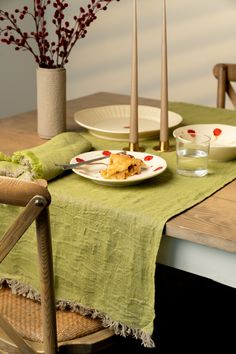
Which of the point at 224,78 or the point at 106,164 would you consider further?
the point at 224,78

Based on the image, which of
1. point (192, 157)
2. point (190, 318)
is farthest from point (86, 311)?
point (190, 318)

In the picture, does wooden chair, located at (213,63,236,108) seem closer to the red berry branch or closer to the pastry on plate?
the red berry branch

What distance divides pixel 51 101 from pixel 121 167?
0.44 meters

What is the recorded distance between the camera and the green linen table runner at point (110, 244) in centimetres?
122

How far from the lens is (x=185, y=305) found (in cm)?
214

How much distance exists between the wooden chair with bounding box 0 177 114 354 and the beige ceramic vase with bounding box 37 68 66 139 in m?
0.48

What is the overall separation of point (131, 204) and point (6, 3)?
2.58 meters

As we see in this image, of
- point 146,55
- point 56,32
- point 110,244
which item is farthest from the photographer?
point 146,55

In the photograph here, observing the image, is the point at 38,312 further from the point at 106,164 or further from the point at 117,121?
the point at 117,121

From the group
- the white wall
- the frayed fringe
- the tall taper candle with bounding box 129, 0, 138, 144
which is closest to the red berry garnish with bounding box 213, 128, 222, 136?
the tall taper candle with bounding box 129, 0, 138, 144

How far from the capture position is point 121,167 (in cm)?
137

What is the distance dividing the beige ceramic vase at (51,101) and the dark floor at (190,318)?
27.5 inches

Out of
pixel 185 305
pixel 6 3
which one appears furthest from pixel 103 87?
pixel 185 305

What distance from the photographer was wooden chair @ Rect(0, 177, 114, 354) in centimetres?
101
